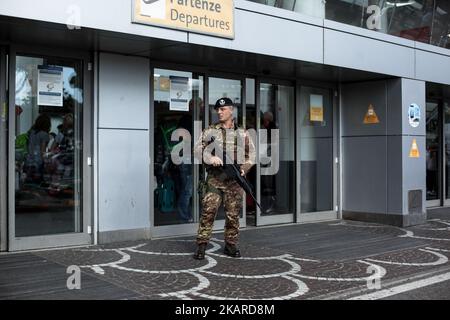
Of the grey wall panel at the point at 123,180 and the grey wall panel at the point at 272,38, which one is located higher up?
the grey wall panel at the point at 272,38

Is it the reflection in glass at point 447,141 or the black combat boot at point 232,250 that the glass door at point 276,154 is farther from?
the reflection in glass at point 447,141

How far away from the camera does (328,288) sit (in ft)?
18.5

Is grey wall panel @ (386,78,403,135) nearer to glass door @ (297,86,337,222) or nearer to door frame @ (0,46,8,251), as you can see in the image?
glass door @ (297,86,337,222)

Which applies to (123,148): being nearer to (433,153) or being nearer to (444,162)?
(433,153)

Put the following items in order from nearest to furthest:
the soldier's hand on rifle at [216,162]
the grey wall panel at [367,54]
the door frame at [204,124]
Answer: the soldier's hand on rifle at [216,162], the door frame at [204,124], the grey wall panel at [367,54]

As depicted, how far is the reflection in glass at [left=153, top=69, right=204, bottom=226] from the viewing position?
845 centimetres

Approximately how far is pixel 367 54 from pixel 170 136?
3759 millimetres

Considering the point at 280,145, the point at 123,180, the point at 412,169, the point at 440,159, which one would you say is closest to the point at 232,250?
the point at 123,180

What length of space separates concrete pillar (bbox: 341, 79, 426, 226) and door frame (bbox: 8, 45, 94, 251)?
5361 mm

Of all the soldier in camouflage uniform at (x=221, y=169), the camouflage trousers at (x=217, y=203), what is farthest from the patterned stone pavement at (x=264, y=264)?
→ the soldier in camouflage uniform at (x=221, y=169)

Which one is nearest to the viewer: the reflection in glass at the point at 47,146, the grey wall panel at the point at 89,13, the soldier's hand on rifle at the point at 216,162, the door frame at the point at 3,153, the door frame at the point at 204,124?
the grey wall panel at the point at 89,13

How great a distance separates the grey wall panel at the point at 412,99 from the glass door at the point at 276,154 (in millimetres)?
2009

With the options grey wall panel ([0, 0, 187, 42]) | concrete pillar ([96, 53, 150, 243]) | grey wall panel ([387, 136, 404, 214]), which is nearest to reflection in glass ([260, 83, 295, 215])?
grey wall panel ([387, 136, 404, 214])

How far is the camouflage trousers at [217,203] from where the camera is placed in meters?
6.67
